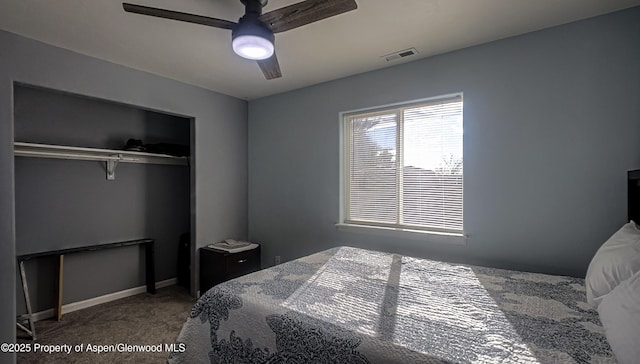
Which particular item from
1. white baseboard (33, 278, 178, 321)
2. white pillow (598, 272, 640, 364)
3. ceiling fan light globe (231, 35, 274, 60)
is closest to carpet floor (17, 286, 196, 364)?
white baseboard (33, 278, 178, 321)

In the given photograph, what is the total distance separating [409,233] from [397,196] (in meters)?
0.39

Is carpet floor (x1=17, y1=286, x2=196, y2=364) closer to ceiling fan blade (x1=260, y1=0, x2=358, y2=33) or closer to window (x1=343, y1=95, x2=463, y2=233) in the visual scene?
window (x1=343, y1=95, x2=463, y2=233)

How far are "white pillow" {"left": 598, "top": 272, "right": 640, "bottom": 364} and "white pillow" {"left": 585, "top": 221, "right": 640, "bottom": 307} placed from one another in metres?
0.22

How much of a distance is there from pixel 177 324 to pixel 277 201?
5.55 ft

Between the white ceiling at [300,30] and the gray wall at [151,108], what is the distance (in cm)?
14

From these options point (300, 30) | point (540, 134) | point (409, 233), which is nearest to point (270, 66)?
point (300, 30)

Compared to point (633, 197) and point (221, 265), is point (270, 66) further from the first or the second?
point (633, 197)

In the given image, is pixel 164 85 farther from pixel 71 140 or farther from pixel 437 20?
pixel 437 20

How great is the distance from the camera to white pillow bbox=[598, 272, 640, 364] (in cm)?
96

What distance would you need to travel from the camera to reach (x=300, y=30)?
230 cm

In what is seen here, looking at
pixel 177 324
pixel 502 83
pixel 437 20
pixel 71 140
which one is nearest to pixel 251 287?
pixel 177 324

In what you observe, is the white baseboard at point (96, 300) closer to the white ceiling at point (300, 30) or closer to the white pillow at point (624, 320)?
the white ceiling at point (300, 30)

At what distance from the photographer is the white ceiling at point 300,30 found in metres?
1.98

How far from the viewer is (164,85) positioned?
131 inches
